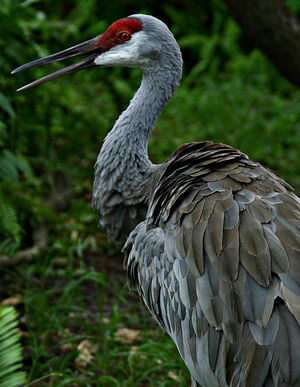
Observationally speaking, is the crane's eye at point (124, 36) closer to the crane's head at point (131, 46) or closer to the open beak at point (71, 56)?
the crane's head at point (131, 46)

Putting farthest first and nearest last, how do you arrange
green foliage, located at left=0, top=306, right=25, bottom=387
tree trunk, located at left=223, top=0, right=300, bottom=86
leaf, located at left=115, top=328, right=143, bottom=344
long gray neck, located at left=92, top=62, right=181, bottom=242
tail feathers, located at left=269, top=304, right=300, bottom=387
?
tree trunk, located at left=223, top=0, right=300, bottom=86
leaf, located at left=115, top=328, right=143, bottom=344
long gray neck, located at left=92, top=62, right=181, bottom=242
tail feathers, located at left=269, top=304, right=300, bottom=387
green foliage, located at left=0, top=306, right=25, bottom=387

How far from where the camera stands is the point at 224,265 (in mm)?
3281

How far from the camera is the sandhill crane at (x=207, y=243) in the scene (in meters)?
3.13

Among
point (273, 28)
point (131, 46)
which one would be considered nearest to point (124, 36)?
point (131, 46)

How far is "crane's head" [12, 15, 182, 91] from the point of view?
435 centimetres

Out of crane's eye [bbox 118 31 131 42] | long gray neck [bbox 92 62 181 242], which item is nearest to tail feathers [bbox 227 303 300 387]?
long gray neck [bbox 92 62 181 242]

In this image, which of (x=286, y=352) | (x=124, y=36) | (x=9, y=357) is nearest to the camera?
(x=9, y=357)

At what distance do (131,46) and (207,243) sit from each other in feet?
5.26

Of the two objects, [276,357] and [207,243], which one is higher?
[207,243]

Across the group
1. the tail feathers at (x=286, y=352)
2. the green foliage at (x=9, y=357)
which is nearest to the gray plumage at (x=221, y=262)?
the tail feathers at (x=286, y=352)

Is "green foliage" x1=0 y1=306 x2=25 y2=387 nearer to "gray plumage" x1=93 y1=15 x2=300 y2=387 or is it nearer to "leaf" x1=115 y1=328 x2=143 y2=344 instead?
"gray plumage" x1=93 y1=15 x2=300 y2=387

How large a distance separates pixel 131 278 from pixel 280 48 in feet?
12.3

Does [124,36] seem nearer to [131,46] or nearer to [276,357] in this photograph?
[131,46]

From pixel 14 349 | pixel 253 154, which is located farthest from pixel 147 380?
pixel 253 154
